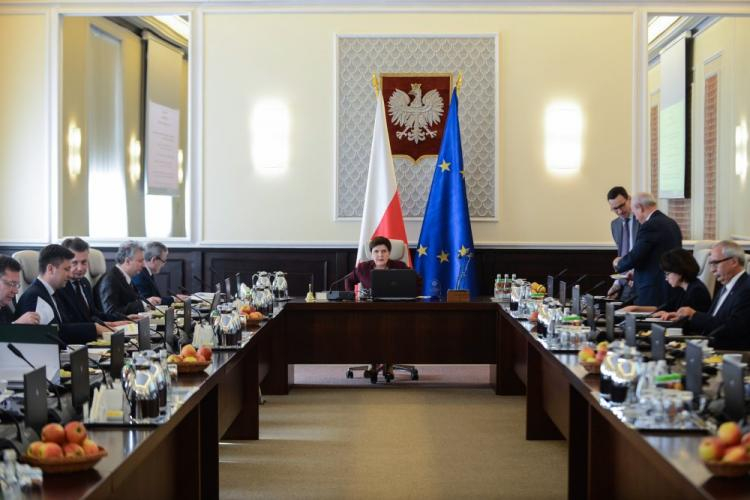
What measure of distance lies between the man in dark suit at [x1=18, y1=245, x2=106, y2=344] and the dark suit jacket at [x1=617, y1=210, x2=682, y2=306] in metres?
3.76

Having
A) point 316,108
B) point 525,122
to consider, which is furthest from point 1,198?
point 525,122

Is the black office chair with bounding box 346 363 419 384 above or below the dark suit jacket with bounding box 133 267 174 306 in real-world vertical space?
below

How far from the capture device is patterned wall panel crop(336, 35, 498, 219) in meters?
8.98

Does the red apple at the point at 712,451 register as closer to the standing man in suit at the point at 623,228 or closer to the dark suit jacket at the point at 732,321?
the dark suit jacket at the point at 732,321

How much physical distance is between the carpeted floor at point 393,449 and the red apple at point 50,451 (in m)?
2.23

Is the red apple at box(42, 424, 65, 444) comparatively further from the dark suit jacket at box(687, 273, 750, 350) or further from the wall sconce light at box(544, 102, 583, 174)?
the wall sconce light at box(544, 102, 583, 174)

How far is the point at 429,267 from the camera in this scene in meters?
8.69

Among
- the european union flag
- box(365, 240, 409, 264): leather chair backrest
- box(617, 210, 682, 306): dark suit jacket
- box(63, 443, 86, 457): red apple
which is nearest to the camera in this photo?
box(63, 443, 86, 457): red apple

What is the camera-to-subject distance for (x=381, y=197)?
28.6 feet

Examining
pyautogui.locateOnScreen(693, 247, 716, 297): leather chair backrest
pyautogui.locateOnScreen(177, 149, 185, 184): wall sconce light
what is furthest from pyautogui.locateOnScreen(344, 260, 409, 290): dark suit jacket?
pyautogui.locateOnScreen(177, 149, 185, 184): wall sconce light

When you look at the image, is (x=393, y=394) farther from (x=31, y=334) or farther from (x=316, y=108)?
(x=31, y=334)

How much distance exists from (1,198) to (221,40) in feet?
7.97

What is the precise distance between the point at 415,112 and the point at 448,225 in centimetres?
112

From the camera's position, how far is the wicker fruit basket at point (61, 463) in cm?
228
